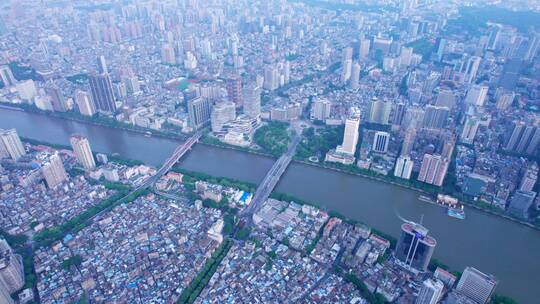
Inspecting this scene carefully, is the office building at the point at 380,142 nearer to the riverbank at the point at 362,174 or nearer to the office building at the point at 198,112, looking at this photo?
the riverbank at the point at 362,174

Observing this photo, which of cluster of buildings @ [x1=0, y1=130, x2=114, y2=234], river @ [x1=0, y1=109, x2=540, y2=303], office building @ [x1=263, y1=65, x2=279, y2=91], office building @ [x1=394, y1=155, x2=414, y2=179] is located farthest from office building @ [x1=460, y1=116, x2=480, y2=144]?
cluster of buildings @ [x1=0, y1=130, x2=114, y2=234]

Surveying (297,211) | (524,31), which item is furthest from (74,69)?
(524,31)

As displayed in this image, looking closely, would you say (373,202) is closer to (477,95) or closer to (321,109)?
(321,109)

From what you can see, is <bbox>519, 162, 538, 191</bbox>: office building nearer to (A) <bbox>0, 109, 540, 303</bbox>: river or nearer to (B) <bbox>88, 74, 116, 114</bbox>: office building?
(A) <bbox>0, 109, 540, 303</bbox>: river

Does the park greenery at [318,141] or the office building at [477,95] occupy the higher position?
the office building at [477,95]

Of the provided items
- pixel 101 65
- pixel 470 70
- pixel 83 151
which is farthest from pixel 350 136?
pixel 101 65

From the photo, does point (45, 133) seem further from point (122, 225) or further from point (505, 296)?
point (505, 296)

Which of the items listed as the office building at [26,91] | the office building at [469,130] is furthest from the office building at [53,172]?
the office building at [469,130]
